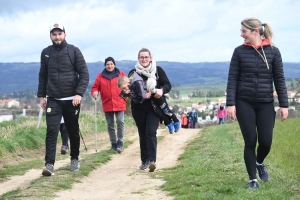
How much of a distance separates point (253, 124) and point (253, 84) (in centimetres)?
54

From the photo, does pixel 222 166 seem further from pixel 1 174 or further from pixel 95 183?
pixel 1 174

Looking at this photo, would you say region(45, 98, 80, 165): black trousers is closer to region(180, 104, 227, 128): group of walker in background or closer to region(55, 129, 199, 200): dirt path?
region(55, 129, 199, 200): dirt path

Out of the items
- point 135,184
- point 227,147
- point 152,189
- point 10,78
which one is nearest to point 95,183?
point 135,184

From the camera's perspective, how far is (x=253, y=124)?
758 cm

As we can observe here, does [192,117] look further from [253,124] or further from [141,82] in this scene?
[253,124]

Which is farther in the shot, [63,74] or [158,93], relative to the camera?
[158,93]

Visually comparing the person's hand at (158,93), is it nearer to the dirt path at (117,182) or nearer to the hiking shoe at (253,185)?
the dirt path at (117,182)

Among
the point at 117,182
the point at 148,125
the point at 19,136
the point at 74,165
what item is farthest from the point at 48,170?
the point at 19,136

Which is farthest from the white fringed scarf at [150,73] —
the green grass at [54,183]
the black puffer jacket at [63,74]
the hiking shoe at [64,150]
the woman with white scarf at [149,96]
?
the hiking shoe at [64,150]

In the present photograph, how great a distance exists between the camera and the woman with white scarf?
32.6 feet

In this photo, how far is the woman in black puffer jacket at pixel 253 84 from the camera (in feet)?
24.7

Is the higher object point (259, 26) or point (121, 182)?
point (259, 26)

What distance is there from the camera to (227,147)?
540 inches

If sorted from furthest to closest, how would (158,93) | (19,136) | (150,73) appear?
(19,136) → (150,73) → (158,93)
